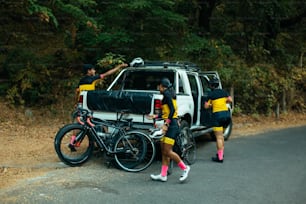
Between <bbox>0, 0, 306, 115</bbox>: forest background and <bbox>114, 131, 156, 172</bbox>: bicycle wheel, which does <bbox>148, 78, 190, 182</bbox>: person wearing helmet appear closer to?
<bbox>114, 131, 156, 172</bbox>: bicycle wheel

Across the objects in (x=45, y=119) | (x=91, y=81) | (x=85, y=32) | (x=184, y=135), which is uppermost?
(x=85, y=32)

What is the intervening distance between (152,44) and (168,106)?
6.30 m

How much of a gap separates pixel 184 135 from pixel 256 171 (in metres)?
1.58

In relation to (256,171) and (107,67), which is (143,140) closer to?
(256,171)

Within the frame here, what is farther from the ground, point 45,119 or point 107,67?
point 107,67

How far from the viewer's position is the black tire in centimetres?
738

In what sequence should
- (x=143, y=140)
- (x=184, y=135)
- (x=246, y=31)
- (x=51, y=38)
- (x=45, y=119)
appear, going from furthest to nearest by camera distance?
(x=246, y=31)
(x=51, y=38)
(x=45, y=119)
(x=184, y=135)
(x=143, y=140)

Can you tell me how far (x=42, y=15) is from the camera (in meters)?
9.67

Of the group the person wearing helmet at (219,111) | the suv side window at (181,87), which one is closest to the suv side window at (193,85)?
the suv side window at (181,87)

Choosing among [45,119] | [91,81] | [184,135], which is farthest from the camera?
[45,119]

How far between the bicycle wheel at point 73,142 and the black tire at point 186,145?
1819 mm

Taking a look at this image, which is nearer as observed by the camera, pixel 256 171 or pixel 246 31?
pixel 256 171

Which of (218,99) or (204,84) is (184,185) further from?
(204,84)

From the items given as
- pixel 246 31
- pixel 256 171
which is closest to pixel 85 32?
pixel 256 171
